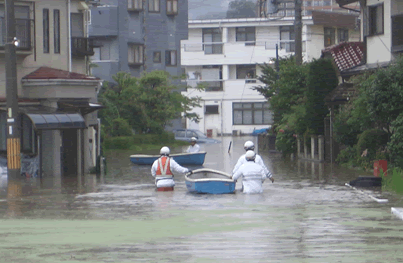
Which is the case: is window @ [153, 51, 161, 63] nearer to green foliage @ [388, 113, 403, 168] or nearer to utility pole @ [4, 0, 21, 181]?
utility pole @ [4, 0, 21, 181]

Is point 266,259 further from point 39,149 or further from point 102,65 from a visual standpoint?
point 102,65

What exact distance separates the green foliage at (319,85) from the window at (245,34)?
47.1 meters

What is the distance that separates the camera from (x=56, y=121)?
28.0 m

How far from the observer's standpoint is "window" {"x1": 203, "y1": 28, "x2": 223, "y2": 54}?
3268 inches

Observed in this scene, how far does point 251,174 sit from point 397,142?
692 cm

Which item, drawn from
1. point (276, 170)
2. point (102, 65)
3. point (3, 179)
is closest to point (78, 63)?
point (3, 179)

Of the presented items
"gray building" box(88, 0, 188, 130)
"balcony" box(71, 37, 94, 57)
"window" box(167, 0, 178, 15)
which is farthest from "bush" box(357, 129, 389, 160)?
"window" box(167, 0, 178, 15)

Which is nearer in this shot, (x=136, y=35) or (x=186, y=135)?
(x=136, y=35)

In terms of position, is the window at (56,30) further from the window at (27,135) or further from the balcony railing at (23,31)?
the window at (27,135)

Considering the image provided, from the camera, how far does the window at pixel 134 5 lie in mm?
66812

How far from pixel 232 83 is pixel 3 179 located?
184 ft

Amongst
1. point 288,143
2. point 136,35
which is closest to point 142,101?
point 136,35

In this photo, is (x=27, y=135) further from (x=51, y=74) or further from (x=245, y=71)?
(x=245, y=71)

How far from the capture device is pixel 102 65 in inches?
2613
